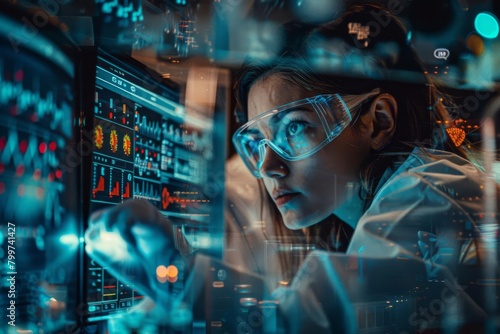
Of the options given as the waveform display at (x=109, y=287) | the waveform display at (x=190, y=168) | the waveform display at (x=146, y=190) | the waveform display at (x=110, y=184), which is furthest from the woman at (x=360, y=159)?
the waveform display at (x=109, y=287)

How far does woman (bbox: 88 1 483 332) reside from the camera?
309 cm

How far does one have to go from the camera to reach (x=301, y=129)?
3131mm

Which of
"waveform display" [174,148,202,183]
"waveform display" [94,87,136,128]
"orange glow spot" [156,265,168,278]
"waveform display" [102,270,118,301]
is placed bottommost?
"waveform display" [102,270,118,301]

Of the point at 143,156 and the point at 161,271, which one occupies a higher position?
the point at 143,156

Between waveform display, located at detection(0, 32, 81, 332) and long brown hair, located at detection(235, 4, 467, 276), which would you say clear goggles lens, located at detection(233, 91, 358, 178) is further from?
waveform display, located at detection(0, 32, 81, 332)

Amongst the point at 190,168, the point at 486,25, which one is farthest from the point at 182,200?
the point at 486,25

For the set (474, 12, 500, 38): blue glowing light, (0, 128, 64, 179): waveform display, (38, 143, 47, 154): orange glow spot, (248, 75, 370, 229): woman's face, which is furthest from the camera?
(474, 12, 500, 38): blue glowing light

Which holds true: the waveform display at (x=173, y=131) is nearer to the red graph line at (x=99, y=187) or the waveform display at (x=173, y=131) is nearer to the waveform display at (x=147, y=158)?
the waveform display at (x=147, y=158)

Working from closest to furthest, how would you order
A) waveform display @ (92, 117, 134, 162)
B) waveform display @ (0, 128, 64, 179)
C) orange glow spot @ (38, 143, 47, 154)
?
waveform display @ (0, 128, 64, 179), orange glow spot @ (38, 143, 47, 154), waveform display @ (92, 117, 134, 162)

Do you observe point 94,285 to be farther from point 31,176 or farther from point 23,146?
point 23,146

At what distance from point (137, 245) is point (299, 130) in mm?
925

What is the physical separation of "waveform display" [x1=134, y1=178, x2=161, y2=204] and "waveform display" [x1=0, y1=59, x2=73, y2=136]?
1.28 ft

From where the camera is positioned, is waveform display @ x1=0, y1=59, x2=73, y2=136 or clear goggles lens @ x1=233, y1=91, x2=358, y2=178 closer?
waveform display @ x1=0, y1=59, x2=73, y2=136

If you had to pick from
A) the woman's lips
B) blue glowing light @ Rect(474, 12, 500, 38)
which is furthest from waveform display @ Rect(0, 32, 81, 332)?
blue glowing light @ Rect(474, 12, 500, 38)
